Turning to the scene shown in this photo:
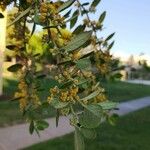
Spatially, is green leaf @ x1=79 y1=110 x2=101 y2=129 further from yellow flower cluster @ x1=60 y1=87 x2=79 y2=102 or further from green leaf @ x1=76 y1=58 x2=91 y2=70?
green leaf @ x1=76 y1=58 x2=91 y2=70

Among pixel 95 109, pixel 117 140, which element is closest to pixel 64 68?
pixel 95 109

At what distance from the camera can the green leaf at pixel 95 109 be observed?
144cm

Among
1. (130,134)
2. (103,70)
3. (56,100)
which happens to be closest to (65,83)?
(56,100)

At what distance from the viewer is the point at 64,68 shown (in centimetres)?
167

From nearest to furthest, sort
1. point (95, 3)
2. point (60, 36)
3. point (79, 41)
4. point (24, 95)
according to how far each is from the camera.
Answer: point (79, 41)
point (60, 36)
point (24, 95)
point (95, 3)

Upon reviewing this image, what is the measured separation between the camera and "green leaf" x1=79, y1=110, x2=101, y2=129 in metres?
1.42

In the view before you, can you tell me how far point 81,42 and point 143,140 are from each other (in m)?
9.73

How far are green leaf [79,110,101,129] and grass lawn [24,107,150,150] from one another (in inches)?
302

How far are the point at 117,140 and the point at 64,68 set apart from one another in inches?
365

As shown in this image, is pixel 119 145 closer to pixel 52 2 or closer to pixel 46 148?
pixel 46 148

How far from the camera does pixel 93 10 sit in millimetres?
2408

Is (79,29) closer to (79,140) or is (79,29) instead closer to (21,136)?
(79,140)

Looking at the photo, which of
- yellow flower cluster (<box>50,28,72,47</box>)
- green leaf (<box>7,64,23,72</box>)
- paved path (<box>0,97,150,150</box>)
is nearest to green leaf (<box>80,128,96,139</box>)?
yellow flower cluster (<box>50,28,72,47</box>)

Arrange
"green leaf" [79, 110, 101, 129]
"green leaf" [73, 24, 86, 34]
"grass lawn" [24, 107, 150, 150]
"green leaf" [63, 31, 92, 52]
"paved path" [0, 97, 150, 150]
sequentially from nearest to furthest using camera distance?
"green leaf" [79, 110, 101, 129] < "green leaf" [63, 31, 92, 52] < "green leaf" [73, 24, 86, 34] < "paved path" [0, 97, 150, 150] < "grass lawn" [24, 107, 150, 150]
